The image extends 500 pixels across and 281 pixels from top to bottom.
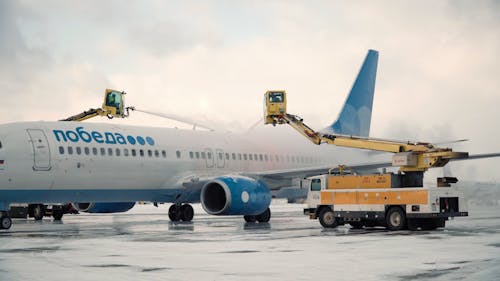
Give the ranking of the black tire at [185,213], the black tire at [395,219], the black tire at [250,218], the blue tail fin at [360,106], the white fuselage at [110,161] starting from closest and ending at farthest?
the black tire at [395,219] → the white fuselage at [110,161] → the black tire at [250,218] → the black tire at [185,213] → the blue tail fin at [360,106]

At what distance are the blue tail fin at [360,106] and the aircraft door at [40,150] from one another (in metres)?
18.8

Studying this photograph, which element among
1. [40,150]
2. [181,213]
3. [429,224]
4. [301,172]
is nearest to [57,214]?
[181,213]

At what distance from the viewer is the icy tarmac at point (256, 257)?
33.3 ft

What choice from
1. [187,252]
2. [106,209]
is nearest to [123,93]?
[106,209]

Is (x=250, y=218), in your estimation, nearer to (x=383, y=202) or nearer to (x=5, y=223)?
(x=383, y=202)

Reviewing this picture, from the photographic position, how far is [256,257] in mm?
12695

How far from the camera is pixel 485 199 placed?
2581 inches

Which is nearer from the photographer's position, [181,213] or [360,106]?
[181,213]

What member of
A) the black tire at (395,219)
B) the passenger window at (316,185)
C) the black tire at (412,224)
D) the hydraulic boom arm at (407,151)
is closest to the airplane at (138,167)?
the passenger window at (316,185)

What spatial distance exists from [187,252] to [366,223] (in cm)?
1064

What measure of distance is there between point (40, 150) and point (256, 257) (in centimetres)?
1233

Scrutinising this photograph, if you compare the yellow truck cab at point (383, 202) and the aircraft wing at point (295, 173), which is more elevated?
the aircraft wing at point (295, 173)

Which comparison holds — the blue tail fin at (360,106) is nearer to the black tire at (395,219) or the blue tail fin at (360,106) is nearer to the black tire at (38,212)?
the black tire at (38,212)

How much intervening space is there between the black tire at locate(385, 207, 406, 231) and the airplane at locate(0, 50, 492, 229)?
5.50 meters
